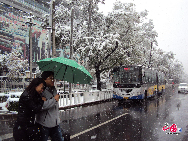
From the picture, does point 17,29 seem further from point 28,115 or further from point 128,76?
point 28,115

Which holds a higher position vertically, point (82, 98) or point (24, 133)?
point (24, 133)

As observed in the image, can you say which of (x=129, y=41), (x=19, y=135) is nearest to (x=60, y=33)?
(x=129, y=41)

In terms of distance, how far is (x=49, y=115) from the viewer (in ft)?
12.4

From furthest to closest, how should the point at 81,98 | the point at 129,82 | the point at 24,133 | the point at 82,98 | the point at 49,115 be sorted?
the point at 129,82
the point at 82,98
the point at 81,98
the point at 49,115
the point at 24,133

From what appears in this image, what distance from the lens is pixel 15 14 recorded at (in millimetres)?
65000

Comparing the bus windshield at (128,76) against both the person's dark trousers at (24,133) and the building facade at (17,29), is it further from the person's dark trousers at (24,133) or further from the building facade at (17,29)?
the building facade at (17,29)

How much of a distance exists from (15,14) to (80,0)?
5041 cm

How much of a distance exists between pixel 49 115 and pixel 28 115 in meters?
0.58

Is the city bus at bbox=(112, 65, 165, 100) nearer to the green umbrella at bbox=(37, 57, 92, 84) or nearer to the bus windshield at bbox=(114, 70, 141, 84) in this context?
the bus windshield at bbox=(114, 70, 141, 84)

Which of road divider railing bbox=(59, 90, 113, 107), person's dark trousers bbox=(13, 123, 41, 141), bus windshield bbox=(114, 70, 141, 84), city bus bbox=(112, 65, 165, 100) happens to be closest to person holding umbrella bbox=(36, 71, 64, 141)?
person's dark trousers bbox=(13, 123, 41, 141)

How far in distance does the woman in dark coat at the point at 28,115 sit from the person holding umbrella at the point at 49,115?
27 centimetres

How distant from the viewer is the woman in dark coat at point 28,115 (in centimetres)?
315

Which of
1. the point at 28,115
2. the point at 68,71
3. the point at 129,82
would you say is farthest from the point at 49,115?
the point at 129,82

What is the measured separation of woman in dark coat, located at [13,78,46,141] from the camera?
3.15m
